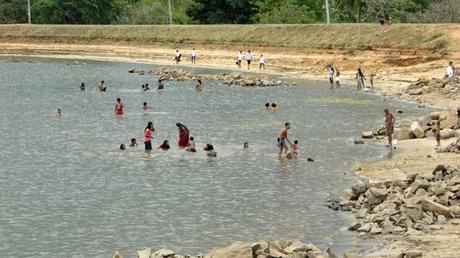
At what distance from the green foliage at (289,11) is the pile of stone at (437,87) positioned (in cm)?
4402

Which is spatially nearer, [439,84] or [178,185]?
[178,185]

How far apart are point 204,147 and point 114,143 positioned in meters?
4.63

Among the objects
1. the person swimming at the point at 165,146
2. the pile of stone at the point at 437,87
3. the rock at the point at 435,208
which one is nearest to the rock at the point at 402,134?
the person swimming at the point at 165,146

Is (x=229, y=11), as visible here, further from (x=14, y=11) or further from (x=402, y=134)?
(x=402, y=134)

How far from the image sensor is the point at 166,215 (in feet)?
86.9

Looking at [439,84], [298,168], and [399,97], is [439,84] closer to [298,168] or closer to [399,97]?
[399,97]

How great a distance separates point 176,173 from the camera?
33000mm

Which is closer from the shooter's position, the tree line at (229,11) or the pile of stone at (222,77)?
the pile of stone at (222,77)

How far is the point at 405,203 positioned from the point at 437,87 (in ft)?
95.1

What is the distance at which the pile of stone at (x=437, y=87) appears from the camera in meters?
49.6

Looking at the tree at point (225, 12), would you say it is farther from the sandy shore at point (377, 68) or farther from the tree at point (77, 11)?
the tree at point (77, 11)

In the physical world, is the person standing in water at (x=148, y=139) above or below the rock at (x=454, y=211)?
above

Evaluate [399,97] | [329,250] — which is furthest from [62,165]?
[399,97]

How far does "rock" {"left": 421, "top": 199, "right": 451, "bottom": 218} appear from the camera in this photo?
75.9ft
